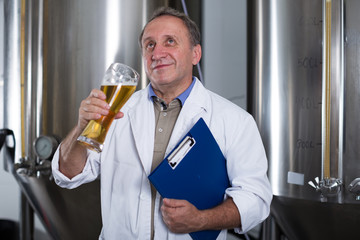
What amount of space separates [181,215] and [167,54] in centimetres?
41

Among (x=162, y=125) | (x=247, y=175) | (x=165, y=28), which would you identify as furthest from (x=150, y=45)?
(x=247, y=175)

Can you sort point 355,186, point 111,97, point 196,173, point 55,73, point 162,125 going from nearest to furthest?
point 111,97 → point 196,173 → point 162,125 → point 355,186 → point 55,73

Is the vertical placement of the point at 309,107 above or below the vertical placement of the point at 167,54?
below

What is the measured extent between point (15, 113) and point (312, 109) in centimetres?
106

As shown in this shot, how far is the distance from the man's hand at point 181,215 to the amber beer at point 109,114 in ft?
0.62

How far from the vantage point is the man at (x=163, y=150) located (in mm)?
883

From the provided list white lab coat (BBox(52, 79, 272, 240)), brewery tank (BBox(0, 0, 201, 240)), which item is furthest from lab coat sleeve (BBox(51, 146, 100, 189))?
brewery tank (BBox(0, 0, 201, 240))

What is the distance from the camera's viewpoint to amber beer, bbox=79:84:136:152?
0.76m

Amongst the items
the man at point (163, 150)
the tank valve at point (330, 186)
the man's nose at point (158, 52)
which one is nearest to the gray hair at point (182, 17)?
the man at point (163, 150)

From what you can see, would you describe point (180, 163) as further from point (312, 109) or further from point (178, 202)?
point (312, 109)

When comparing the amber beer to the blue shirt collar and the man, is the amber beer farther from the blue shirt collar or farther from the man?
the blue shirt collar

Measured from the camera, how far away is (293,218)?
1.35 meters

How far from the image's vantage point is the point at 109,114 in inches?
30.6

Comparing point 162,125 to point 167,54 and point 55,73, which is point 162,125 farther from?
point 55,73
